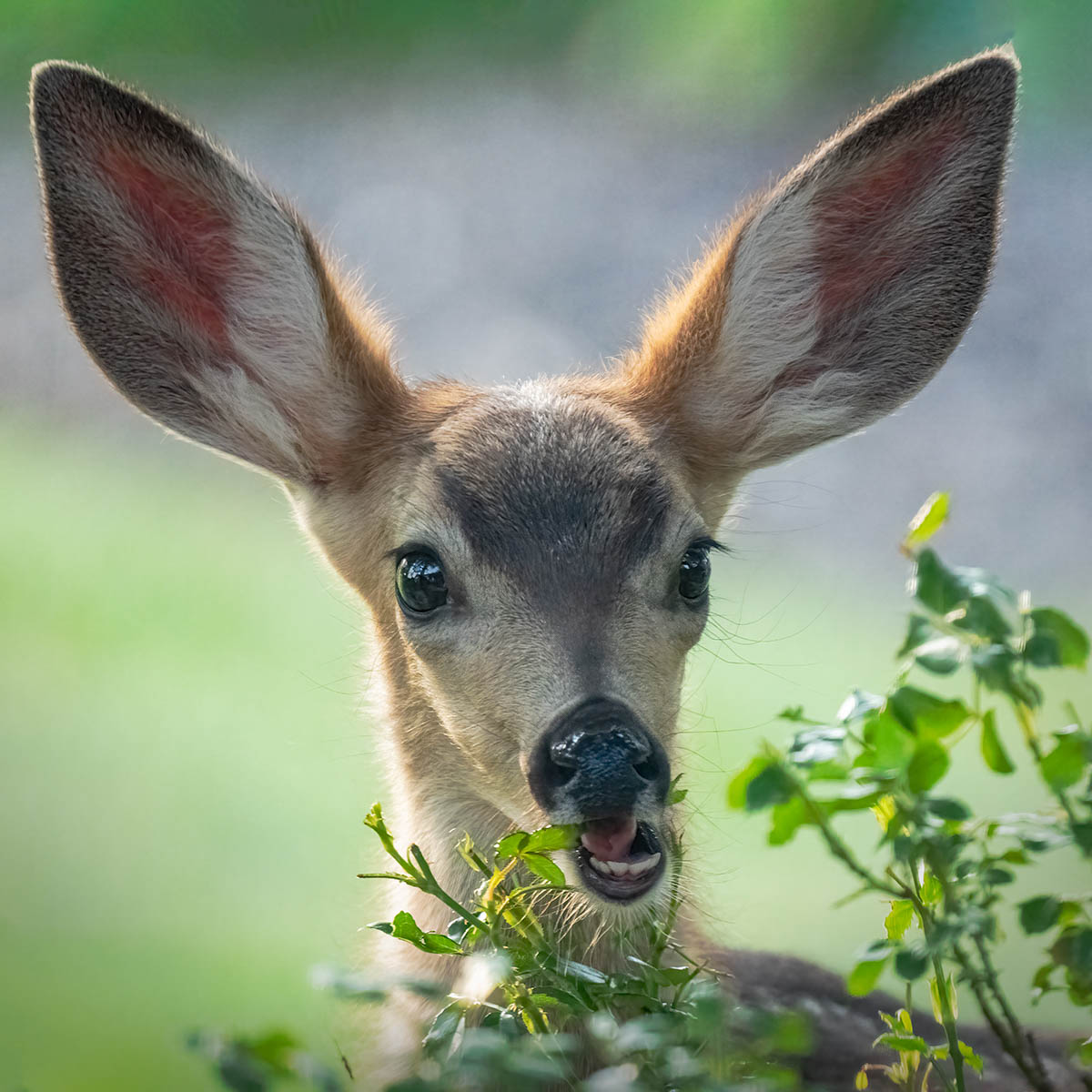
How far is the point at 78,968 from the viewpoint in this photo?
9.77 feet

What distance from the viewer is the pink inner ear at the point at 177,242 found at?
2.08 meters

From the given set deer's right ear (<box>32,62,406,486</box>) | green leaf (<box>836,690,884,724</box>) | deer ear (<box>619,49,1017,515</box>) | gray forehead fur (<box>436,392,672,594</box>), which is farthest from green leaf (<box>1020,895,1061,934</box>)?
deer's right ear (<box>32,62,406,486</box>)

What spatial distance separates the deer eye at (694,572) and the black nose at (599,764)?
1.29 feet

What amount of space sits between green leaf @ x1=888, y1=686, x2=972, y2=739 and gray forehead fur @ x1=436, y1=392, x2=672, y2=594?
66 cm

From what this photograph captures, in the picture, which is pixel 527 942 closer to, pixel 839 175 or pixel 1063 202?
pixel 839 175

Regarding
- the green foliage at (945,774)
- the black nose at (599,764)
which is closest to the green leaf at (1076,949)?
the green foliage at (945,774)

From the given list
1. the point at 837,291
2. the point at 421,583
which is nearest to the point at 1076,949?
the point at 421,583

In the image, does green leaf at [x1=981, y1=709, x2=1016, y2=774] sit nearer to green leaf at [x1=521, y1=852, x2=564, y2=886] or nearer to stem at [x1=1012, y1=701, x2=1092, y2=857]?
stem at [x1=1012, y1=701, x2=1092, y2=857]

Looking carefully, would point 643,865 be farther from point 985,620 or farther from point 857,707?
point 985,620

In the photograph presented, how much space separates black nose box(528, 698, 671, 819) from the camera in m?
1.56

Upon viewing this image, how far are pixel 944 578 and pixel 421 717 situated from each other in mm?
1059

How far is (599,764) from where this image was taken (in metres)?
1.57

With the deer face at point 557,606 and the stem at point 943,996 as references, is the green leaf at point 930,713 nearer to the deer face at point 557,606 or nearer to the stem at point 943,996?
the stem at point 943,996

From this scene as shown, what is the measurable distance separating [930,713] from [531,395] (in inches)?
43.4
